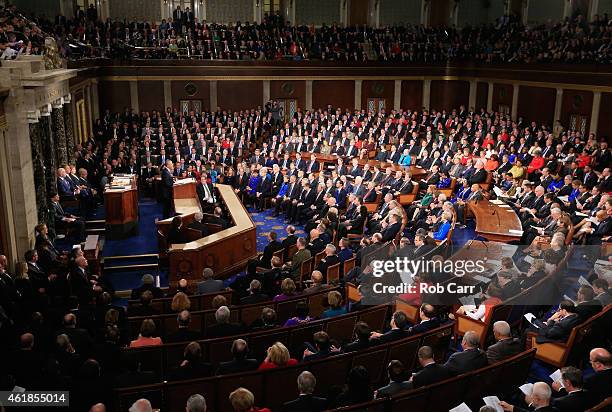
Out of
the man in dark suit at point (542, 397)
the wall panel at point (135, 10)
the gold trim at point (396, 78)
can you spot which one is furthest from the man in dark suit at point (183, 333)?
the wall panel at point (135, 10)

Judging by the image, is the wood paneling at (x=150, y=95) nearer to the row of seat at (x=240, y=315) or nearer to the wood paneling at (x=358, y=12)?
the wood paneling at (x=358, y=12)

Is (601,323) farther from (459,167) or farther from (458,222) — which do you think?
(459,167)

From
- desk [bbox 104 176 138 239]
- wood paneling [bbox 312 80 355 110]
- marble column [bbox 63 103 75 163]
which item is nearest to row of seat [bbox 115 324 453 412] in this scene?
desk [bbox 104 176 138 239]

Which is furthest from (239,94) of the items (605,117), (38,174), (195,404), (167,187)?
(195,404)

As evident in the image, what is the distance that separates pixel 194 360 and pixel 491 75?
75.3 feet

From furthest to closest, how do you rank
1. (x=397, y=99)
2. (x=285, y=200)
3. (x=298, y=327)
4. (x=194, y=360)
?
1. (x=397, y=99)
2. (x=285, y=200)
3. (x=298, y=327)
4. (x=194, y=360)

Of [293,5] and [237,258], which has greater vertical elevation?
[293,5]

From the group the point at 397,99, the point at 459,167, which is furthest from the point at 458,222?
the point at 397,99

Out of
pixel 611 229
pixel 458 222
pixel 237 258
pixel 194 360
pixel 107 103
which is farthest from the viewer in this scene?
pixel 107 103

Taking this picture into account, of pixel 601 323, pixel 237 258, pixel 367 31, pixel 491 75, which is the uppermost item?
pixel 367 31

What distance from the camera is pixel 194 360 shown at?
527 centimetres

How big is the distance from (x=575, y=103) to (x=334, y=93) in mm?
11615

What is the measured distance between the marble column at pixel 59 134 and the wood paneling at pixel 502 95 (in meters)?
18.4

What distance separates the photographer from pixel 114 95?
967 inches
